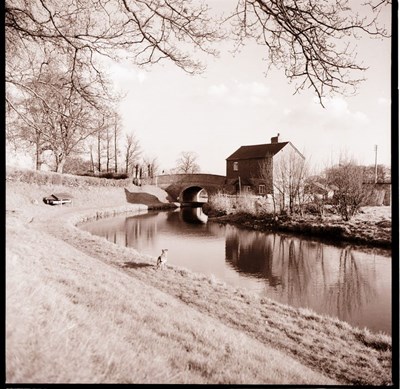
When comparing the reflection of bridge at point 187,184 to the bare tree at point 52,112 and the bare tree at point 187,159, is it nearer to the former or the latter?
the bare tree at point 187,159

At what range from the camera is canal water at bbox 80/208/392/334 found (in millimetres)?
5051

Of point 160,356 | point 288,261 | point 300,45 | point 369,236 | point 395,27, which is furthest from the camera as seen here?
point 288,261

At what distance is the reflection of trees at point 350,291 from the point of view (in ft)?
17.1

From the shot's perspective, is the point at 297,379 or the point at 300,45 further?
the point at 300,45

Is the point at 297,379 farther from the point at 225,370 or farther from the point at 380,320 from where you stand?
the point at 380,320

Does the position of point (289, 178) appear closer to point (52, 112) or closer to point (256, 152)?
point (256, 152)

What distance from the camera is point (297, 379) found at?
2381mm

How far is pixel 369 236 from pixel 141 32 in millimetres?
5714

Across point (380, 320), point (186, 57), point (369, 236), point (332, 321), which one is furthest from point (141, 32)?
point (369, 236)

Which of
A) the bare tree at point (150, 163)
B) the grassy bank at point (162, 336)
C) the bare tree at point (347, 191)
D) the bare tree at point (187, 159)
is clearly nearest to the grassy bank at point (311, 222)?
the bare tree at point (347, 191)

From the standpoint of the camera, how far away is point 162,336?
2715 mm

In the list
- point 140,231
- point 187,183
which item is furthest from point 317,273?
point 187,183

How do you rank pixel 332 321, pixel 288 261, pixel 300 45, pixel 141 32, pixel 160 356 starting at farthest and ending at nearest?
pixel 288 261 < pixel 332 321 < pixel 141 32 < pixel 300 45 < pixel 160 356

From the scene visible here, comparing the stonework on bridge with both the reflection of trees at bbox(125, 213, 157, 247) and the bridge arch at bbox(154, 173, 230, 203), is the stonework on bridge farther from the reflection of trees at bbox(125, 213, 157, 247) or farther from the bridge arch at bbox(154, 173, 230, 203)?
the reflection of trees at bbox(125, 213, 157, 247)
